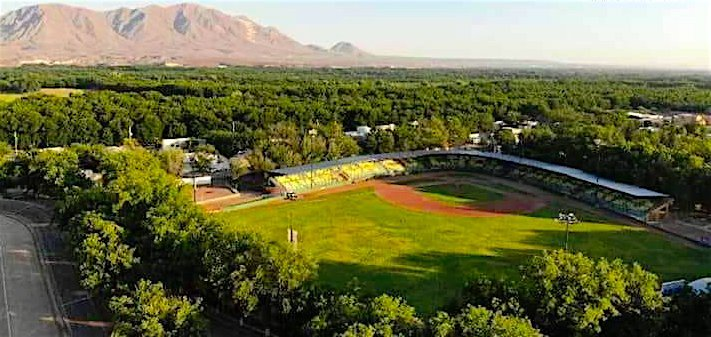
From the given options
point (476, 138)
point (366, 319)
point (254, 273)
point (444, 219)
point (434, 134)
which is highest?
point (434, 134)

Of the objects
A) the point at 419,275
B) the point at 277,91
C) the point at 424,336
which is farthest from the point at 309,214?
the point at 277,91

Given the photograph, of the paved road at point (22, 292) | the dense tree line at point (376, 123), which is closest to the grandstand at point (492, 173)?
the dense tree line at point (376, 123)

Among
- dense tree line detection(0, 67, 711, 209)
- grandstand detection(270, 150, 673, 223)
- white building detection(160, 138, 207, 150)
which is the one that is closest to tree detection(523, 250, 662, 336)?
grandstand detection(270, 150, 673, 223)

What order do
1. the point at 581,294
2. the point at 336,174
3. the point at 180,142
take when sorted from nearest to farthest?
the point at 581,294 < the point at 336,174 < the point at 180,142

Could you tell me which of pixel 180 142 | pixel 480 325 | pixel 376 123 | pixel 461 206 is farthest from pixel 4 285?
pixel 376 123

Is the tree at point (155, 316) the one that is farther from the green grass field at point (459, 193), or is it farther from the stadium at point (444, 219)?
the green grass field at point (459, 193)

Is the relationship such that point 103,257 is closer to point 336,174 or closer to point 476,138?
point 336,174
